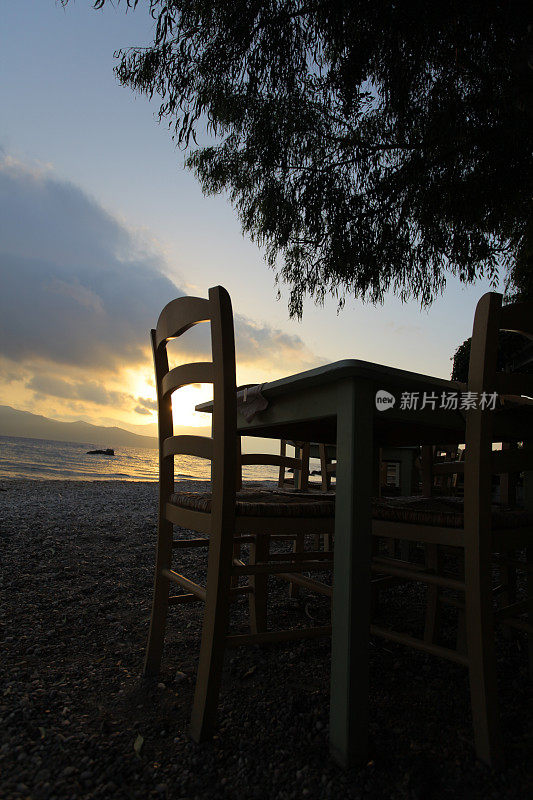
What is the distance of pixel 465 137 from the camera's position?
12.8ft

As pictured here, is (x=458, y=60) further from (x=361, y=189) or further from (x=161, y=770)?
(x=161, y=770)

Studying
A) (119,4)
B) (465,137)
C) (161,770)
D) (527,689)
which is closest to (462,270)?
(465,137)

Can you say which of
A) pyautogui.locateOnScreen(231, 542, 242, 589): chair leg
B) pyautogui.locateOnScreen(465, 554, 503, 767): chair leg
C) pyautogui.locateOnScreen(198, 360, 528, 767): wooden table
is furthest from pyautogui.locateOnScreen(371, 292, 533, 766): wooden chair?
pyautogui.locateOnScreen(231, 542, 242, 589): chair leg

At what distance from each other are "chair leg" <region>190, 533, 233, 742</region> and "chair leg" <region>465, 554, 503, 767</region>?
1.92 ft

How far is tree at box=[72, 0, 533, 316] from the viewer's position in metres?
3.62

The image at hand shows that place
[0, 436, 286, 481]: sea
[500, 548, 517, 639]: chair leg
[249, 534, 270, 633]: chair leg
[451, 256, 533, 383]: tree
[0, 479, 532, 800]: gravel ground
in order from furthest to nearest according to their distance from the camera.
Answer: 1. [0, 436, 286, 481]: sea
2. [451, 256, 533, 383]: tree
3. [500, 548, 517, 639]: chair leg
4. [249, 534, 270, 633]: chair leg
5. [0, 479, 532, 800]: gravel ground

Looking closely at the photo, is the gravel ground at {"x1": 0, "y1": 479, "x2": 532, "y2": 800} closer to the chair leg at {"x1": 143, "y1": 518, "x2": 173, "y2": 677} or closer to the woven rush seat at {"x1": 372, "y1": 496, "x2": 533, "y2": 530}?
the chair leg at {"x1": 143, "y1": 518, "x2": 173, "y2": 677}

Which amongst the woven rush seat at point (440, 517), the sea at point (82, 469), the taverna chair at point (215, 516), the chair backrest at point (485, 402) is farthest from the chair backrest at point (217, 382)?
the sea at point (82, 469)

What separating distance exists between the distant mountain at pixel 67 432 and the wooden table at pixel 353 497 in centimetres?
3821

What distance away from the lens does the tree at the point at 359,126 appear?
3.62 metres

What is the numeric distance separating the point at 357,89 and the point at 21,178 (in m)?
11.2

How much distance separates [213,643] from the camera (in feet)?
3.73

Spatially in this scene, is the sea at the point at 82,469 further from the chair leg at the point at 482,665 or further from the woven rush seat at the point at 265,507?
the chair leg at the point at 482,665

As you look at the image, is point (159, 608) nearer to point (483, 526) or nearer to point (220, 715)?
point (220, 715)
